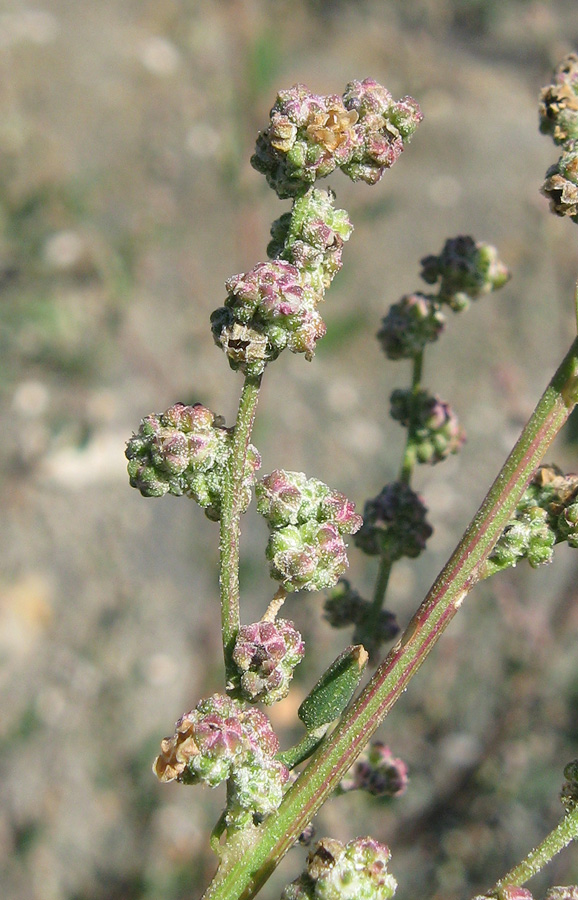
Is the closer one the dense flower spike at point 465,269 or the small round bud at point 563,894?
the small round bud at point 563,894

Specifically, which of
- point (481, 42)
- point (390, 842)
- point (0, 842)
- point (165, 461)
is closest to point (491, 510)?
point (165, 461)

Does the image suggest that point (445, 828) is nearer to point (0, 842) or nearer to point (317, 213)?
point (0, 842)

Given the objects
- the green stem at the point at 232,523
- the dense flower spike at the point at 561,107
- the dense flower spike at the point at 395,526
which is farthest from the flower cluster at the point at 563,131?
the dense flower spike at the point at 395,526

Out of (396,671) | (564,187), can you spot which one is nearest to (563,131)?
(564,187)

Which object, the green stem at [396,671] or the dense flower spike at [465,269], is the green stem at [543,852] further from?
the dense flower spike at [465,269]

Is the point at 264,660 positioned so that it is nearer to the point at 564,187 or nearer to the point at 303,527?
the point at 303,527
